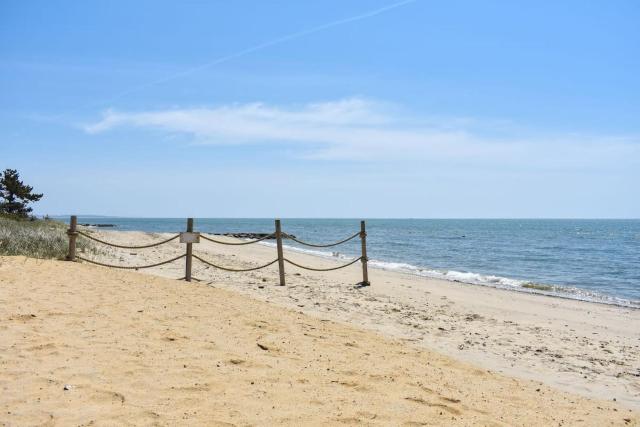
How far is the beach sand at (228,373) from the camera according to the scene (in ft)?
12.1

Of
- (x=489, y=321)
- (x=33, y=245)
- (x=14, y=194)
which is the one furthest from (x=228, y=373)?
(x=14, y=194)

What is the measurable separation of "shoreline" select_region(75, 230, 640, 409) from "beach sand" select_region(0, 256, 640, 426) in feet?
0.86

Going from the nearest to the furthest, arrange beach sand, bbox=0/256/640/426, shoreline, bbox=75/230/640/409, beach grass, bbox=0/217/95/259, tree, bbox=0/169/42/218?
beach sand, bbox=0/256/640/426, shoreline, bbox=75/230/640/409, beach grass, bbox=0/217/95/259, tree, bbox=0/169/42/218

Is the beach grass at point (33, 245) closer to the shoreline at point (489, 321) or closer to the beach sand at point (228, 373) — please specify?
the shoreline at point (489, 321)

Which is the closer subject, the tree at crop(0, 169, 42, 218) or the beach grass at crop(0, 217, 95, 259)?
the beach grass at crop(0, 217, 95, 259)

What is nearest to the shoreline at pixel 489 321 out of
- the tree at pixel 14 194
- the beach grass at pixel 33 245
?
the beach grass at pixel 33 245

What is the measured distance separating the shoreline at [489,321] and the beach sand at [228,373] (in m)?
0.26

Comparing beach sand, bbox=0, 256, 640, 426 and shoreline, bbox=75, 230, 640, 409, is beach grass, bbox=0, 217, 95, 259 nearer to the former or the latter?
shoreline, bbox=75, 230, 640, 409

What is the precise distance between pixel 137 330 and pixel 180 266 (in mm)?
8715

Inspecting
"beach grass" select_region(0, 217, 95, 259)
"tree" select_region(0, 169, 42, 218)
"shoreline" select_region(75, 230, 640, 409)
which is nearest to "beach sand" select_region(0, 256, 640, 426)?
"shoreline" select_region(75, 230, 640, 409)

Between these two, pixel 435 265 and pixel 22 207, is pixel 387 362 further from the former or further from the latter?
pixel 22 207

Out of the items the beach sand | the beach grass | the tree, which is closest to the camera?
the beach sand

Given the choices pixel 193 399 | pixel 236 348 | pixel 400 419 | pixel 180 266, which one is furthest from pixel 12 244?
pixel 400 419

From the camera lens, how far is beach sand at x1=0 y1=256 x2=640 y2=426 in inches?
145
